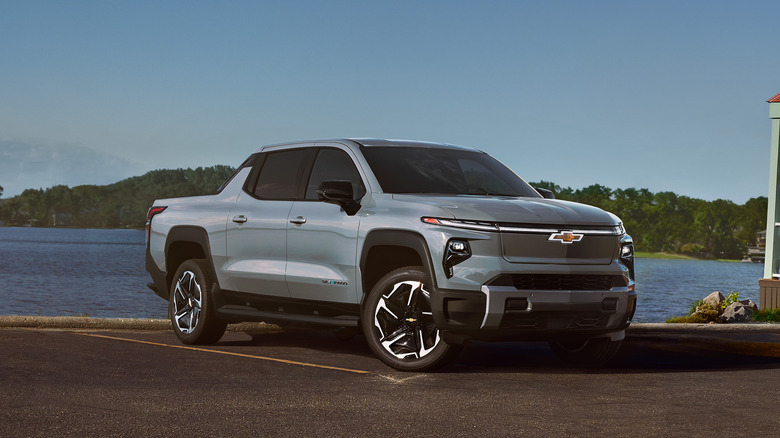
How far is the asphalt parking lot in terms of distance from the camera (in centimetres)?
570

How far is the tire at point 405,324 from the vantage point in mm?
7645

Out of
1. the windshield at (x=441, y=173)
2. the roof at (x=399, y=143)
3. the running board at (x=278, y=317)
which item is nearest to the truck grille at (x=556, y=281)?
the windshield at (x=441, y=173)

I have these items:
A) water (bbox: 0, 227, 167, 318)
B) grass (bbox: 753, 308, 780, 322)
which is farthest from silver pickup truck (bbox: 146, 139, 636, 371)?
water (bbox: 0, 227, 167, 318)

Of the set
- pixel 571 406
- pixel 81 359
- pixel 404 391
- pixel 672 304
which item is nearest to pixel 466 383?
pixel 404 391

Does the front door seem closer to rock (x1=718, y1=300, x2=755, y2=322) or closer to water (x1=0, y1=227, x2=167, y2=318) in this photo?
rock (x1=718, y1=300, x2=755, y2=322)

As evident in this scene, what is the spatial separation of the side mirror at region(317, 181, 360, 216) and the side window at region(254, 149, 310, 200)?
92 cm

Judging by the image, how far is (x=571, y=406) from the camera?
21.0 ft

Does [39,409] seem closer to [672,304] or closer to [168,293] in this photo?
[168,293]

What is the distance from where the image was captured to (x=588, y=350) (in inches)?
340

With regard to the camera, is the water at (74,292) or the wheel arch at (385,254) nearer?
the wheel arch at (385,254)

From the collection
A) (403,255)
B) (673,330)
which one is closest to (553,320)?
(403,255)

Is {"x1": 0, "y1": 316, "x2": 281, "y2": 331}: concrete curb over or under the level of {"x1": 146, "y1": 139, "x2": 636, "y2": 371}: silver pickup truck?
under

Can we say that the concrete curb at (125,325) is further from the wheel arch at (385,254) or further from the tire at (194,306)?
the wheel arch at (385,254)

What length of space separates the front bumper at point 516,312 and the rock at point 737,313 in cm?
1005
